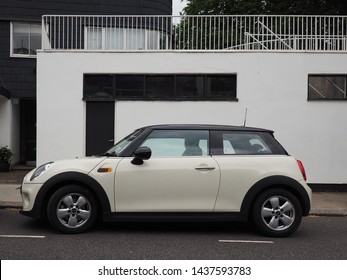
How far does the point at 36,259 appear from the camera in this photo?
5023mm

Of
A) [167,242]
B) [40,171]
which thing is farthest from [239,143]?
[40,171]

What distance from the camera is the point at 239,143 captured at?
650 cm

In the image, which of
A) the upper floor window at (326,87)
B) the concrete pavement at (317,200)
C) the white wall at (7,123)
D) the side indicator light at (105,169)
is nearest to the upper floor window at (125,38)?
the white wall at (7,123)

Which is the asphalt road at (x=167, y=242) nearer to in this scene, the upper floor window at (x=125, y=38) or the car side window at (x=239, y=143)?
the car side window at (x=239, y=143)

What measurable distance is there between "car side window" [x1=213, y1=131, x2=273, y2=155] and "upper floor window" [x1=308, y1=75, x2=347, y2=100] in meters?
5.42

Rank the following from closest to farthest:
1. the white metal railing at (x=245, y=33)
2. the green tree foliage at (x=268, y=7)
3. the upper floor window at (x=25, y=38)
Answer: the white metal railing at (x=245, y=33) → the upper floor window at (x=25, y=38) → the green tree foliage at (x=268, y=7)

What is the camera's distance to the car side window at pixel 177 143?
635cm

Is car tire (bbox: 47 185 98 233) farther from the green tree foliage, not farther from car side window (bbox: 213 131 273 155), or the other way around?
the green tree foliage

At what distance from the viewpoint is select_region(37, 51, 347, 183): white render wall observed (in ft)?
37.1

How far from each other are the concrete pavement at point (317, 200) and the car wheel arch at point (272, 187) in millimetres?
2558

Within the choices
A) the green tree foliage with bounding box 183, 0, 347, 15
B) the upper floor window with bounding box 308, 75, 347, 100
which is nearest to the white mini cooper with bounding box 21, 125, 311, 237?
the upper floor window with bounding box 308, 75, 347, 100

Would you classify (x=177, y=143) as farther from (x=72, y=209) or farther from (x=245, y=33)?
(x=245, y=33)

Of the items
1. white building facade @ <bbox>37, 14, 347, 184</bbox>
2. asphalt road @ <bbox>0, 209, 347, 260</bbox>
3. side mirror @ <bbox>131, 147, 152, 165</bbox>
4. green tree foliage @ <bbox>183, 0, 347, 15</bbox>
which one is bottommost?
asphalt road @ <bbox>0, 209, 347, 260</bbox>

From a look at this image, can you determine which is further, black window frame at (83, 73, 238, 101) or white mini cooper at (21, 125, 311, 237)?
black window frame at (83, 73, 238, 101)
